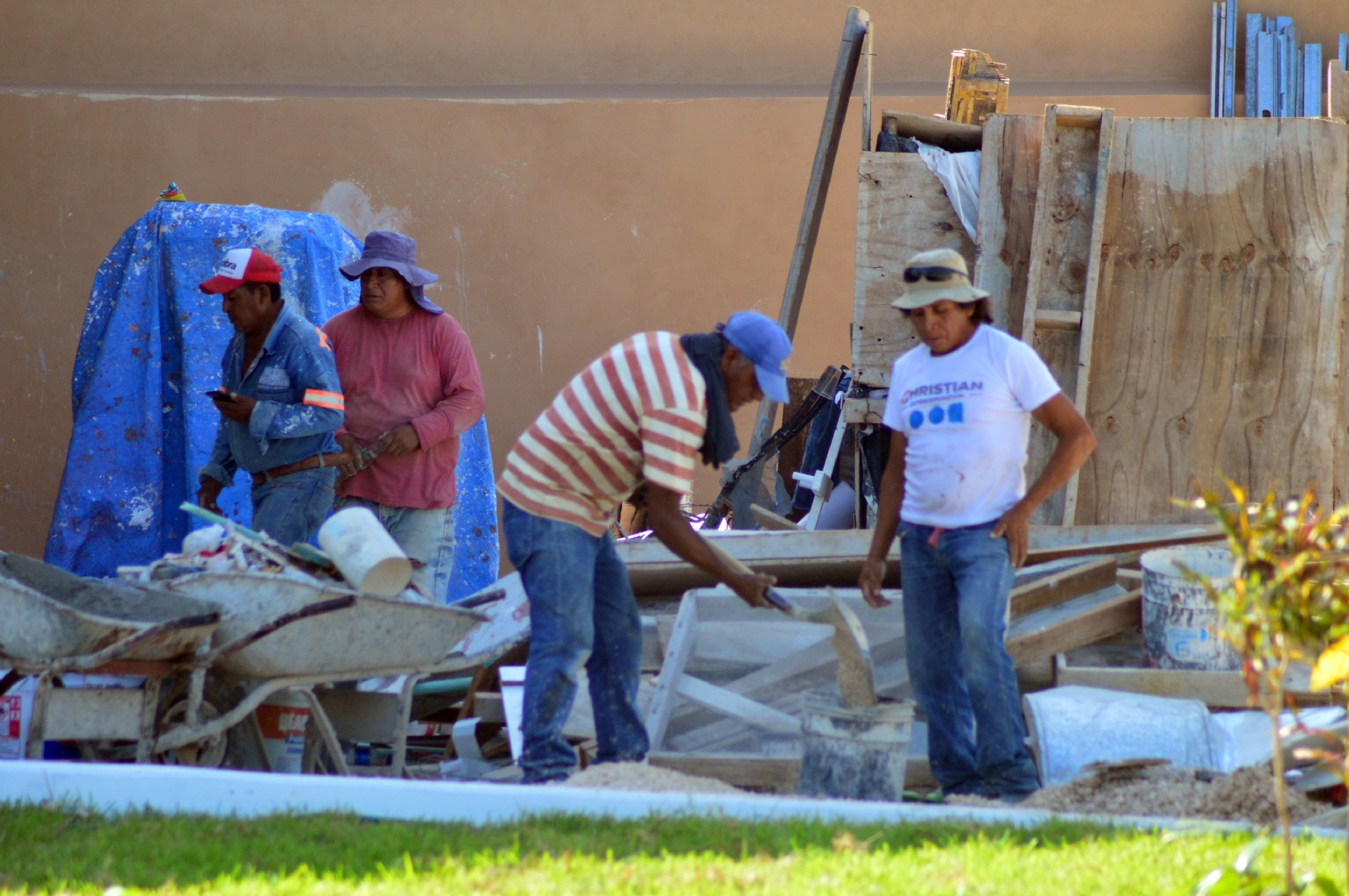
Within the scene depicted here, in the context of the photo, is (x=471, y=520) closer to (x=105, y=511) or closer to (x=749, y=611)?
(x=105, y=511)

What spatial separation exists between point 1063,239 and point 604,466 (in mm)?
2790

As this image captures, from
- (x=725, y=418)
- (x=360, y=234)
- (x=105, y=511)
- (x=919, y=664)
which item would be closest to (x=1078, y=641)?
(x=919, y=664)

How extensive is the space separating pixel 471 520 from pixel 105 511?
174 cm

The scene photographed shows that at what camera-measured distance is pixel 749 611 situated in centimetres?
536

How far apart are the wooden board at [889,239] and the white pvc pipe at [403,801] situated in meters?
2.80

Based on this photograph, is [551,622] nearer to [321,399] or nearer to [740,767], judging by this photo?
[740,767]

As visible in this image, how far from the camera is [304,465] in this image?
17.8 ft

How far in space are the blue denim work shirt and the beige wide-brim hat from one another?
7.37 ft

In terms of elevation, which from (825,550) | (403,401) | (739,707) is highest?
(403,401)

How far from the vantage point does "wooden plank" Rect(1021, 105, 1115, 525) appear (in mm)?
5906

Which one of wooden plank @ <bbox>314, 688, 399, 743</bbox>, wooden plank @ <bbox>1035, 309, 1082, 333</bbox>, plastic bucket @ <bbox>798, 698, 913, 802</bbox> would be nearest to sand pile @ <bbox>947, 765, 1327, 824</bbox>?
plastic bucket @ <bbox>798, 698, 913, 802</bbox>

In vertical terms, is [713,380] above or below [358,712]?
above

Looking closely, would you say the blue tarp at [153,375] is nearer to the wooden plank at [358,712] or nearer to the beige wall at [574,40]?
the wooden plank at [358,712]

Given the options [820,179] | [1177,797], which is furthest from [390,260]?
[1177,797]
